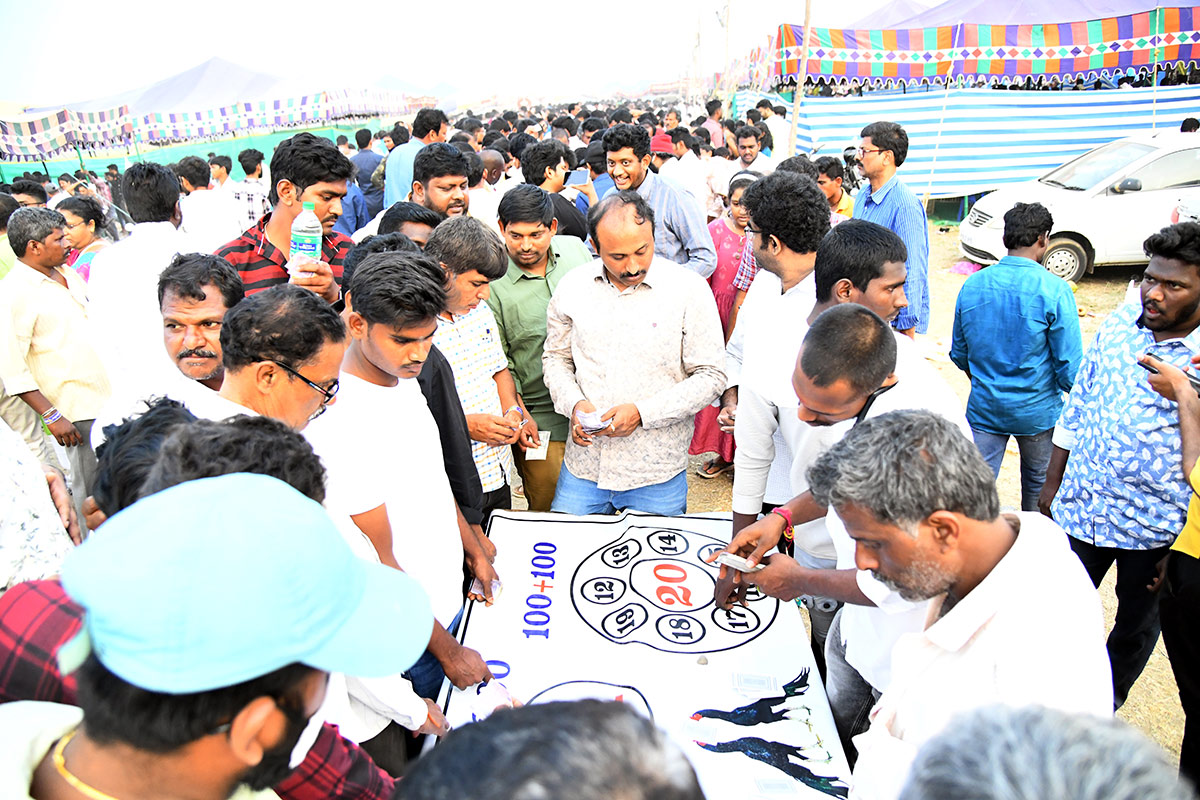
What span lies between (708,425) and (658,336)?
1842 mm

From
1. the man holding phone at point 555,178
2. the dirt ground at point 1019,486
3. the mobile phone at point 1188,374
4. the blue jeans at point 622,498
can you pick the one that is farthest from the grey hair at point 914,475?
the man holding phone at point 555,178

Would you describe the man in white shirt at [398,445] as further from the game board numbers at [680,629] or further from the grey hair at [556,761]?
the grey hair at [556,761]

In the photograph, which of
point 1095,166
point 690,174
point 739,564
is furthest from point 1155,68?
point 739,564

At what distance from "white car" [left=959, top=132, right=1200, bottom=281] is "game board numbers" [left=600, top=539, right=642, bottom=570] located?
772cm

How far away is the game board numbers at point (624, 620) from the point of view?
2328 millimetres

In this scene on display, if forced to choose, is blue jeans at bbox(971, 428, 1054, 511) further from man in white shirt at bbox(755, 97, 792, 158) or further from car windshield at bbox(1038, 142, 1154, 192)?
man in white shirt at bbox(755, 97, 792, 158)

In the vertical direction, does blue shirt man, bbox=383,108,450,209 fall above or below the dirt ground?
above

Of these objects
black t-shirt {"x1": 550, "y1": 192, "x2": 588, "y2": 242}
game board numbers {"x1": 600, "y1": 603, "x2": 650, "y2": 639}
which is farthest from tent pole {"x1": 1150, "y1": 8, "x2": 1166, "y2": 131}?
game board numbers {"x1": 600, "y1": 603, "x2": 650, "y2": 639}

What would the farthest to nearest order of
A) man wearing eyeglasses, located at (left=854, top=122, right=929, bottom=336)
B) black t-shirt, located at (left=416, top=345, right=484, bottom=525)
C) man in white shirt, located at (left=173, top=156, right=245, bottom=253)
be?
man in white shirt, located at (left=173, top=156, right=245, bottom=253) → man wearing eyeglasses, located at (left=854, top=122, right=929, bottom=336) → black t-shirt, located at (left=416, top=345, right=484, bottom=525)

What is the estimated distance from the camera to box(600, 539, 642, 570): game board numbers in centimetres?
268

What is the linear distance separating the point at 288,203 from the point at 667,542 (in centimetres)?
235

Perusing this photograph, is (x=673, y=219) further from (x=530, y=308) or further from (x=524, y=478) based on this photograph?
(x=524, y=478)

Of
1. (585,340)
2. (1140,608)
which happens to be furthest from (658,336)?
(1140,608)

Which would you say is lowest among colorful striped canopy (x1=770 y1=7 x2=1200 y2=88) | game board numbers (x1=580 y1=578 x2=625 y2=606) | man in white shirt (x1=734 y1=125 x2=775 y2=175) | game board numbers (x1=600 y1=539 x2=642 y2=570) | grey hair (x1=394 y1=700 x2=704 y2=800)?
game board numbers (x1=580 y1=578 x2=625 y2=606)
